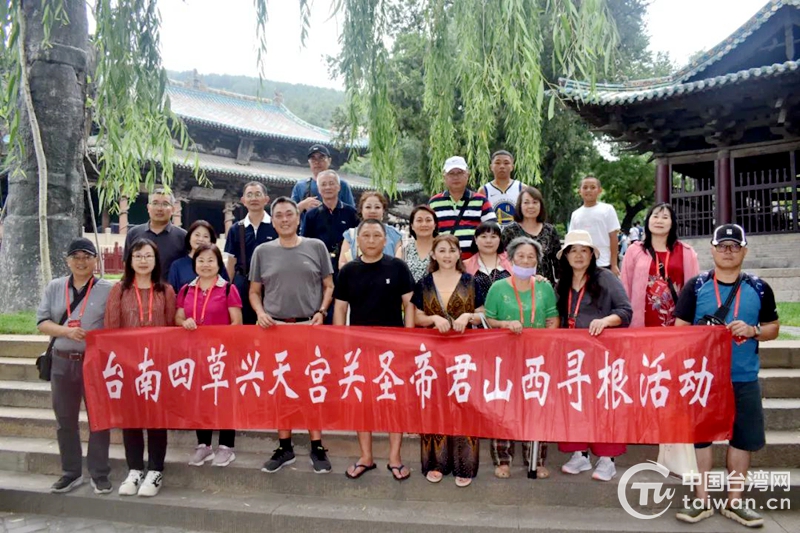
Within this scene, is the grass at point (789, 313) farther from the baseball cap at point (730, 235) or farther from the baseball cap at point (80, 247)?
the baseball cap at point (80, 247)

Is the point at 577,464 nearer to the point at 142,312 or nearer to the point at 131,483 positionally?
the point at 131,483

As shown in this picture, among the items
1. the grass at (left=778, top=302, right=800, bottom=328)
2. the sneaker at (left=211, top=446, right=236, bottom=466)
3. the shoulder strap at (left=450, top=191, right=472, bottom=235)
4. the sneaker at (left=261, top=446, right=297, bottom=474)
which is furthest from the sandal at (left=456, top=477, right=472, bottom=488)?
the grass at (left=778, top=302, right=800, bottom=328)

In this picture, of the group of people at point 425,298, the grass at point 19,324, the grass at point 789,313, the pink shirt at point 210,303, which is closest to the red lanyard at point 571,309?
the group of people at point 425,298

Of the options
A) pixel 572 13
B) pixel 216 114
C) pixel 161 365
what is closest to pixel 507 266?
pixel 572 13

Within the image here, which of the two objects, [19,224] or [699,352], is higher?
[19,224]

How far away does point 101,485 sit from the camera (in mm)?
3678

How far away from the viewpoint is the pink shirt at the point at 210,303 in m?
3.93

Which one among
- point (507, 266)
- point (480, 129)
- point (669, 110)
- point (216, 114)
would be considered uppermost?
point (216, 114)

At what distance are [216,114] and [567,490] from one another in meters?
23.8

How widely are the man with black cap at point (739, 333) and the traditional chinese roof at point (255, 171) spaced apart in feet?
53.0

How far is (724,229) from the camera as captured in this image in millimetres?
3191

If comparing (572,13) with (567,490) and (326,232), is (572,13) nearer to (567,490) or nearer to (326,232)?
(326,232)

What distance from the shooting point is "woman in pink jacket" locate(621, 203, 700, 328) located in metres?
3.72

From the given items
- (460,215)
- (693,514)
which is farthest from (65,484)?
(693,514)
